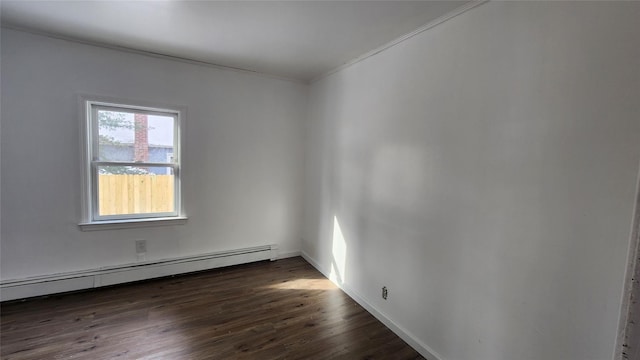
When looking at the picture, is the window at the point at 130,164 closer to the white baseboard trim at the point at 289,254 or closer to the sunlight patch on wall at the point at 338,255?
the white baseboard trim at the point at 289,254

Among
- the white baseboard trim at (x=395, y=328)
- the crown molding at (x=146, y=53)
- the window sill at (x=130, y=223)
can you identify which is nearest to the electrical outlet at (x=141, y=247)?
the window sill at (x=130, y=223)

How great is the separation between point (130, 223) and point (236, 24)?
7.59 feet

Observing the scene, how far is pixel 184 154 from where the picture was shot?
3.11m

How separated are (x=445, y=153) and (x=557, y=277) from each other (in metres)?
0.90

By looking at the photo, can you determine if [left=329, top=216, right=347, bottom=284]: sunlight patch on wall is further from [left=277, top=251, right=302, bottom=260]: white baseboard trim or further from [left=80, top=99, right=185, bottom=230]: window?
[left=80, top=99, right=185, bottom=230]: window

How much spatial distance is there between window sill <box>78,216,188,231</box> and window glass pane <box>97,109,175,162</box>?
662 millimetres

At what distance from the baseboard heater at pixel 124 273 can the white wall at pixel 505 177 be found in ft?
5.59

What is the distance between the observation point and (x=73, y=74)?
2.59 m

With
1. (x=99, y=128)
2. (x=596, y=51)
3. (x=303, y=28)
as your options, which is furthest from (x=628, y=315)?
(x=99, y=128)

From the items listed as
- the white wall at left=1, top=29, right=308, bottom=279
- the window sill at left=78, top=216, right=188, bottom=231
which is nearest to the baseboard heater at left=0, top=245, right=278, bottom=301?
the white wall at left=1, top=29, right=308, bottom=279

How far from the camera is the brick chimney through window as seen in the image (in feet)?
9.65

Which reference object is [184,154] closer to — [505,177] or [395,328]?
[395,328]

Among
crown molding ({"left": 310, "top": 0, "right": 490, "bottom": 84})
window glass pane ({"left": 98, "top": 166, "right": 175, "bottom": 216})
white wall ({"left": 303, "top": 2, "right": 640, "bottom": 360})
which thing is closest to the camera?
white wall ({"left": 303, "top": 2, "right": 640, "bottom": 360})

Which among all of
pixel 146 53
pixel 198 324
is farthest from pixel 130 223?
pixel 146 53
